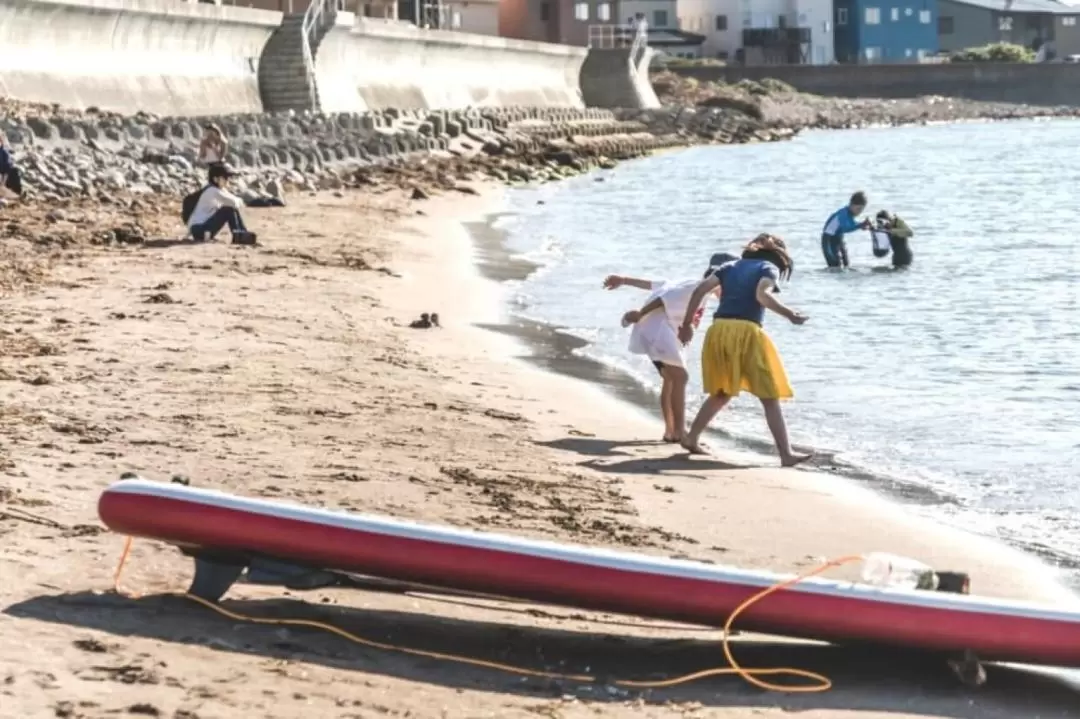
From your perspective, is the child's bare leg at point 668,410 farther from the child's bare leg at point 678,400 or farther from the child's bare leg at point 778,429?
the child's bare leg at point 778,429

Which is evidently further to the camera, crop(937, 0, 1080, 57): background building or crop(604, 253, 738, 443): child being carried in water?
crop(937, 0, 1080, 57): background building

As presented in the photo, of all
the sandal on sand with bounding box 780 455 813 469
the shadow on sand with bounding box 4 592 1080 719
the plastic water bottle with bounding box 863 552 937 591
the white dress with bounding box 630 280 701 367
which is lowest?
the sandal on sand with bounding box 780 455 813 469

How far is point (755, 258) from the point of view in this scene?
1047cm

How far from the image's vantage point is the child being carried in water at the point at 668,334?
11016 mm

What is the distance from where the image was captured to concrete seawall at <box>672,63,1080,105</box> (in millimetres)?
103312

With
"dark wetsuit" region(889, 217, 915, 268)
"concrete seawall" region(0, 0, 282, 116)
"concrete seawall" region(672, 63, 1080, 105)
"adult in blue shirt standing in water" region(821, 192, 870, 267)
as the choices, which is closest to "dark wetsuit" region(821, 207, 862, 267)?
"adult in blue shirt standing in water" region(821, 192, 870, 267)

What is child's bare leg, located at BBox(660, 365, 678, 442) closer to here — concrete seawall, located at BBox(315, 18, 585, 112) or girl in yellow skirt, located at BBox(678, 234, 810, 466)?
girl in yellow skirt, located at BBox(678, 234, 810, 466)

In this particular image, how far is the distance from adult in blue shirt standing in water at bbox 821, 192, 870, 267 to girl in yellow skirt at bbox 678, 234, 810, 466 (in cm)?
1183

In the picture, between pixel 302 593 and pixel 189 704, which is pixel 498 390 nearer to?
pixel 302 593

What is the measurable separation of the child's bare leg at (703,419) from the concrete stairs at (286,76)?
107 ft

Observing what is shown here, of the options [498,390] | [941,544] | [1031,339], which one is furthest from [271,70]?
[941,544]

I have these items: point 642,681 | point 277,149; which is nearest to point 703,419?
point 642,681

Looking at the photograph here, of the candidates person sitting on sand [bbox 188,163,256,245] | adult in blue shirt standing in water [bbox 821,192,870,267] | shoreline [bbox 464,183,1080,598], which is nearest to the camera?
shoreline [bbox 464,183,1080,598]

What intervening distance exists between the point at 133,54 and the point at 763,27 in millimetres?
80921
